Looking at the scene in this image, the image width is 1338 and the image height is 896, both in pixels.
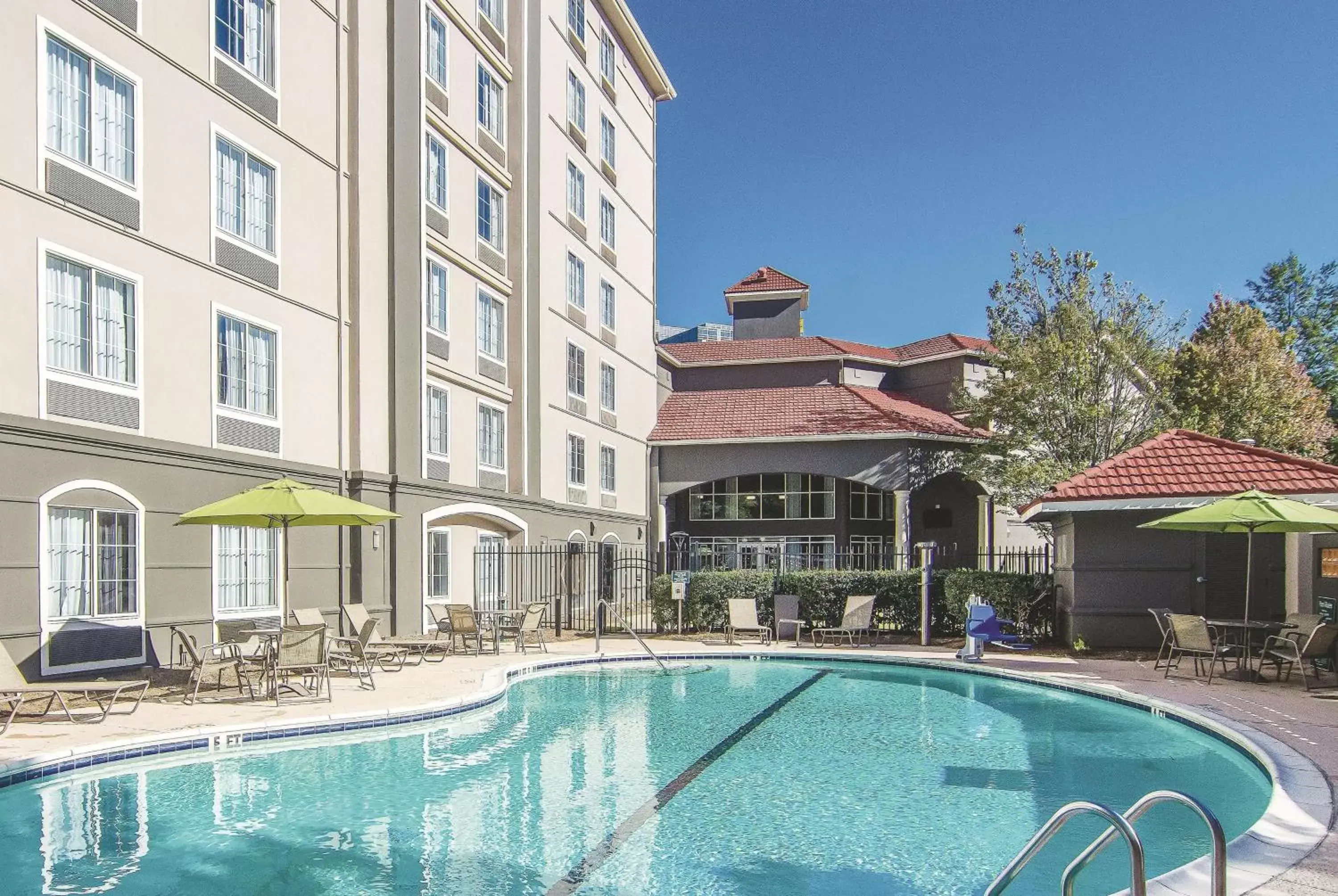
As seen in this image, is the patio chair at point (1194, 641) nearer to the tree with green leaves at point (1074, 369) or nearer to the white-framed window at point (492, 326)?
the tree with green leaves at point (1074, 369)

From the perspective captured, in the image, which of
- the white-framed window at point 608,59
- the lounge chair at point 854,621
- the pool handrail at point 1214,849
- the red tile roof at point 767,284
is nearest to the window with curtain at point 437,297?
the lounge chair at point 854,621

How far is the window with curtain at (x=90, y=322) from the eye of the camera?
1260cm

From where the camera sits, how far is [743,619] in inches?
749

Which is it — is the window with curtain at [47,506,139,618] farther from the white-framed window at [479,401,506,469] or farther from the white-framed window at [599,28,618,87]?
the white-framed window at [599,28,618,87]

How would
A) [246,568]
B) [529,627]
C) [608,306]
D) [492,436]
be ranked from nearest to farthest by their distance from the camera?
[246,568] → [529,627] → [492,436] → [608,306]

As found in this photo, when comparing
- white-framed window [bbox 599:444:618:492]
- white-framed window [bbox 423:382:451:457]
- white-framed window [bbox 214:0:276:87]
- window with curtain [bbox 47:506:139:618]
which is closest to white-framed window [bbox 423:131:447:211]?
white-framed window [bbox 423:382:451:457]

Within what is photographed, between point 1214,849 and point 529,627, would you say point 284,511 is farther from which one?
point 1214,849

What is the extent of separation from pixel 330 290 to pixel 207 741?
1038 centimetres

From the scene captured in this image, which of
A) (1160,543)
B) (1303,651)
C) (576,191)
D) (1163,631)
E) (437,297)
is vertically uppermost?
(576,191)

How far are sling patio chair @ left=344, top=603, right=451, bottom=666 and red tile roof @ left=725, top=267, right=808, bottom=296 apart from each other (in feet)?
92.0

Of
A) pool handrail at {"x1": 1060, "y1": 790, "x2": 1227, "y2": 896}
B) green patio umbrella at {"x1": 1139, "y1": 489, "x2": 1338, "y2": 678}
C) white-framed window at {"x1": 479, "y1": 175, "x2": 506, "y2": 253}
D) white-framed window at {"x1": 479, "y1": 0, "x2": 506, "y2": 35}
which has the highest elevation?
white-framed window at {"x1": 479, "y1": 0, "x2": 506, "y2": 35}

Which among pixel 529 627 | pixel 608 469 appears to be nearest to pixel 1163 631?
pixel 529 627

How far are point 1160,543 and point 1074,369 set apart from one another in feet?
31.9

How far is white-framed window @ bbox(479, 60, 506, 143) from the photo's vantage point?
80.0 ft
